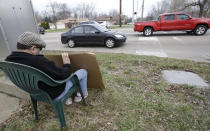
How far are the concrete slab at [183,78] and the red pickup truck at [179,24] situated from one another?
7664 mm

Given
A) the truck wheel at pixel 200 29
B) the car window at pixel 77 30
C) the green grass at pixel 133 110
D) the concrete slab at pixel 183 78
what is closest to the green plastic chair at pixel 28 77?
the green grass at pixel 133 110

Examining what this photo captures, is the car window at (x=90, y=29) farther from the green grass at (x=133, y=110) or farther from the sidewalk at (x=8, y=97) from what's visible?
the sidewalk at (x=8, y=97)

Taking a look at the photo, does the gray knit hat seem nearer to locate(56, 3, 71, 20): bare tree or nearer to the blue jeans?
the blue jeans

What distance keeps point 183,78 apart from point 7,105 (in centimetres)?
396

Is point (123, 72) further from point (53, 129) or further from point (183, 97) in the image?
point (53, 129)

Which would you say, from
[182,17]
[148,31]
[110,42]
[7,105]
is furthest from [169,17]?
[7,105]

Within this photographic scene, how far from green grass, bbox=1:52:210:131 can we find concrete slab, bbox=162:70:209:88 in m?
0.19

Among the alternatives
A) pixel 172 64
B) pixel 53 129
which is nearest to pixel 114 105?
pixel 53 129

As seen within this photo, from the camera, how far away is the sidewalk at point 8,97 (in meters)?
2.16

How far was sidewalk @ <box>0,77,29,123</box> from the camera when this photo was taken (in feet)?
7.09

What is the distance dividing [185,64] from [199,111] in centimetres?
218

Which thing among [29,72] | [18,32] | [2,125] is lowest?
[2,125]

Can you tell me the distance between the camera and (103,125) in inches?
70.2

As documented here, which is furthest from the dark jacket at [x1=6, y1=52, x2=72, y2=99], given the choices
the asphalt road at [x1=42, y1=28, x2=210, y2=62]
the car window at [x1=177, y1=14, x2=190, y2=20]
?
the car window at [x1=177, y1=14, x2=190, y2=20]
